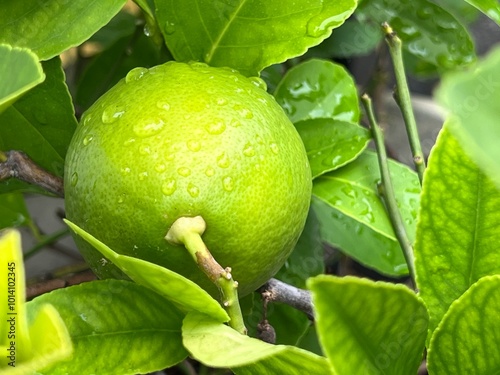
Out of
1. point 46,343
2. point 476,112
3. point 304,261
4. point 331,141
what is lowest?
point 304,261

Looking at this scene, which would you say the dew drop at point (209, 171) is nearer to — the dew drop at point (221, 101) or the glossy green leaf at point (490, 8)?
the dew drop at point (221, 101)

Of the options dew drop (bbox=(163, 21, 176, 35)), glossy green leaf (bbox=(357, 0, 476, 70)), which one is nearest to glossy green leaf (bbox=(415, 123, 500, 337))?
dew drop (bbox=(163, 21, 176, 35))

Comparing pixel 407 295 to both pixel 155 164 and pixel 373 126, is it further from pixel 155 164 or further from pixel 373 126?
pixel 373 126

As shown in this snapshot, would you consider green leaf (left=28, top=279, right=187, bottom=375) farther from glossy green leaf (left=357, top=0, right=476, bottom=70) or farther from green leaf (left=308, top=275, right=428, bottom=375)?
glossy green leaf (left=357, top=0, right=476, bottom=70)

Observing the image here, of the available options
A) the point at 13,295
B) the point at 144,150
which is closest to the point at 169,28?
the point at 144,150

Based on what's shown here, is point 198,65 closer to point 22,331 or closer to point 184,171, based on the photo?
point 184,171

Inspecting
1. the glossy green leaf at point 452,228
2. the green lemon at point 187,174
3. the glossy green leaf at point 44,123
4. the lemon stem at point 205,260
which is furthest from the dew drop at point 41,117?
Result: the glossy green leaf at point 452,228
